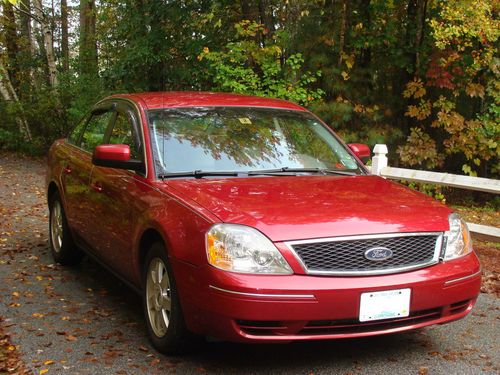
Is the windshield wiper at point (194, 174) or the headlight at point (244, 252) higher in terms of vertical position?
the windshield wiper at point (194, 174)

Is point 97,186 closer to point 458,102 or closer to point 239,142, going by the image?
point 239,142

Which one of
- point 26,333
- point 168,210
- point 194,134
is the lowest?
point 26,333

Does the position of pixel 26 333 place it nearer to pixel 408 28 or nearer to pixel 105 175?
pixel 105 175

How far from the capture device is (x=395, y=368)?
3920mm

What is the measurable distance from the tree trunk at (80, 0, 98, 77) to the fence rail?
11.7m

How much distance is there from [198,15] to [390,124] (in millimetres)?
5221

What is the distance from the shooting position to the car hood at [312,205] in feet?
11.8

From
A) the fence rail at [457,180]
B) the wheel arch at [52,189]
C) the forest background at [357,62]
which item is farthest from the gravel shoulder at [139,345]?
the forest background at [357,62]

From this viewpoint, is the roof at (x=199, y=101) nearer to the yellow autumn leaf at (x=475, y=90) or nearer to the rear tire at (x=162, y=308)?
the rear tire at (x=162, y=308)

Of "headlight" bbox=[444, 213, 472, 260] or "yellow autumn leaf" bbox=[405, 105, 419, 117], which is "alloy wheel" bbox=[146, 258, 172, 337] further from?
"yellow autumn leaf" bbox=[405, 105, 419, 117]

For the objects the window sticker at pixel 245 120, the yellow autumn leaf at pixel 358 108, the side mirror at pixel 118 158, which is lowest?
the yellow autumn leaf at pixel 358 108

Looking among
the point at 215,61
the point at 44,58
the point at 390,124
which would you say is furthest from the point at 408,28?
the point at 44,58

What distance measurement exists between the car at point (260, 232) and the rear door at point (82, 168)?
288 mm

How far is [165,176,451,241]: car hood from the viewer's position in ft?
11.8
